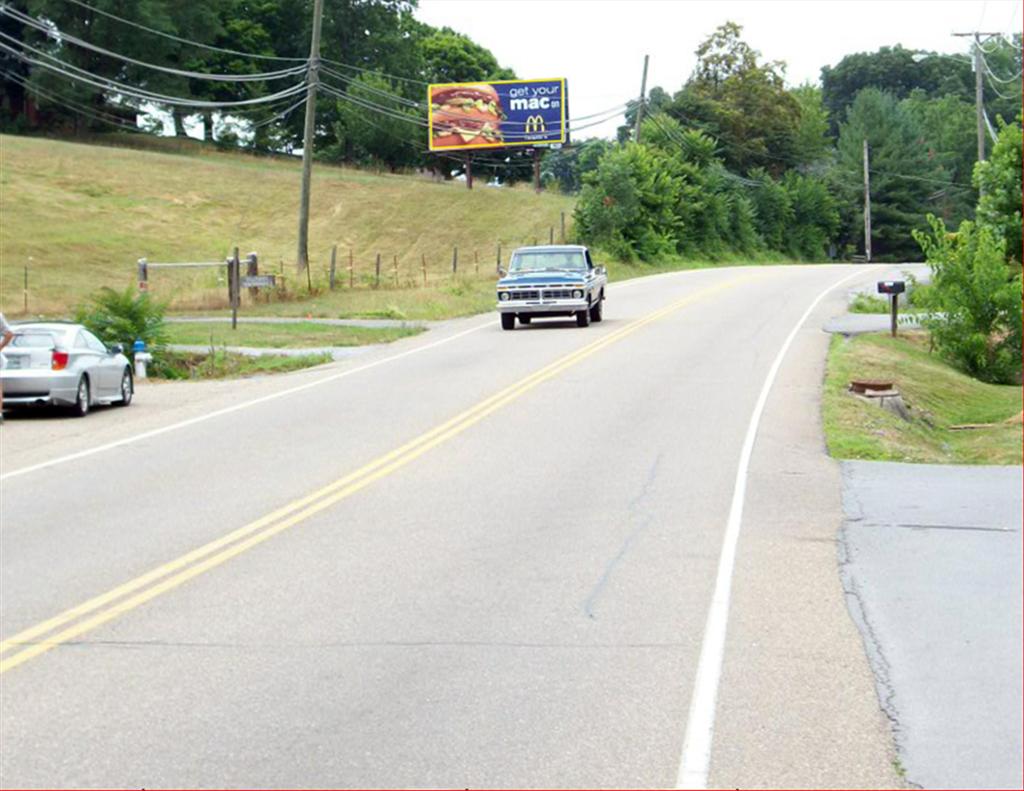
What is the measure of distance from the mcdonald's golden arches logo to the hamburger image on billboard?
1.45 meters

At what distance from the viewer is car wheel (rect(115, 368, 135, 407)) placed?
22555mm

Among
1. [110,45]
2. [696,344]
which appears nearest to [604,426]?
[696,344]

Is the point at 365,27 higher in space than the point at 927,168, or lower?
higher

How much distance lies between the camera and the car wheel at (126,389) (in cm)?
2255

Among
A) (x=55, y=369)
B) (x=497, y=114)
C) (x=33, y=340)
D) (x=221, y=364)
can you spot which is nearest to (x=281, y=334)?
(x=221, y=364)

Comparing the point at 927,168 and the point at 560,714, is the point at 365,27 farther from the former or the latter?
the point at 560,714

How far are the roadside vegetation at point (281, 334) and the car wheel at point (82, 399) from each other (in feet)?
27.8

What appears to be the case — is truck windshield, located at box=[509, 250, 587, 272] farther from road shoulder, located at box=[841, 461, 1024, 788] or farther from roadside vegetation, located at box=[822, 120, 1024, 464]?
road shoulder, located at box=[841, 461, 1024, 788]

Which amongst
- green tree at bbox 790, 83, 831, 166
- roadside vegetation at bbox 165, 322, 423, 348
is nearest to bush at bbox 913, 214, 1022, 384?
roadside vegetation at bbox 165, 322, 423, 348

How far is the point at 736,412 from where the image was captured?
19719mm

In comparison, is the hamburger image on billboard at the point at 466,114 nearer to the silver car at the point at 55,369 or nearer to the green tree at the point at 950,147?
the green tree at the point at 950,147

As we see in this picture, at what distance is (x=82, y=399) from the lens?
69.1 ft

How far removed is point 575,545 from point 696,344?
1797 cm

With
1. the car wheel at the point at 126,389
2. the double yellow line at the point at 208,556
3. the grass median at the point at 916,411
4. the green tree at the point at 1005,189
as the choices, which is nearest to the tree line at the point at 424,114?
the green tree at the point at 1005,189
